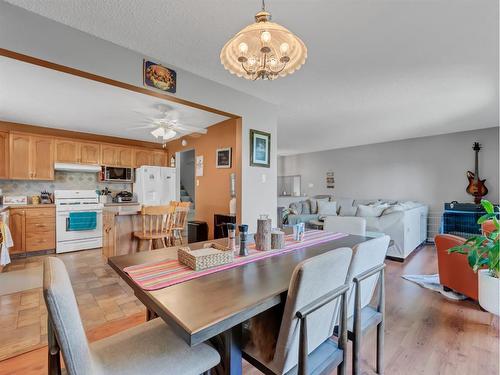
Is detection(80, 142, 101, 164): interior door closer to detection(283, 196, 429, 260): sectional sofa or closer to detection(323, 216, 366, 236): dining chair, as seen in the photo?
detection(323, 216, 366, 236): dining chair

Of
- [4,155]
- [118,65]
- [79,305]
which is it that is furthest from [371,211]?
[4,155]

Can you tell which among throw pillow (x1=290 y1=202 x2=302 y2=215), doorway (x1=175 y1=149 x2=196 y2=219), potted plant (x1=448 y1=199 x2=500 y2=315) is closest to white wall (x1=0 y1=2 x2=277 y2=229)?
potted plant (x1=448 y1=199 x2=500 y2=315)

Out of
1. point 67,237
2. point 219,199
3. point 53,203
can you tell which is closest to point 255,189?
point 219,199

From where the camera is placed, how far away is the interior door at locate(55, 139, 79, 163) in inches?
178

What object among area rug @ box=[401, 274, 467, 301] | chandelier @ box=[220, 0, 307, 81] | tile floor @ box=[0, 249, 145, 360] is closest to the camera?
chandelier @ box=[220, 0, 307, 81]

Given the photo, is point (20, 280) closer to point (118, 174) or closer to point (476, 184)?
point (118, 174)

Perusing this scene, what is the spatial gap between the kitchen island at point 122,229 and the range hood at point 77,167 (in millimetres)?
1777

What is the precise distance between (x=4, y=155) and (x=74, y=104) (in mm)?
A: 1934

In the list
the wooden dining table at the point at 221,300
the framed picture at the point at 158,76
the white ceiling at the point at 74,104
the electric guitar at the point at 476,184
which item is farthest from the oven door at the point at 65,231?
the electric guitar at the point at 476,184

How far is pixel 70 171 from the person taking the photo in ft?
16.0

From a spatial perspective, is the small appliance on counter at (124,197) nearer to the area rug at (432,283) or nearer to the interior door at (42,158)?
the interior door at (42,158)

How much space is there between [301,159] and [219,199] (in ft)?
17.1

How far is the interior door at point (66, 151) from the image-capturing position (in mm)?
4520

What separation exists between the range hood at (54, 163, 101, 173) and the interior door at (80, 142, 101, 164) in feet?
0.37
